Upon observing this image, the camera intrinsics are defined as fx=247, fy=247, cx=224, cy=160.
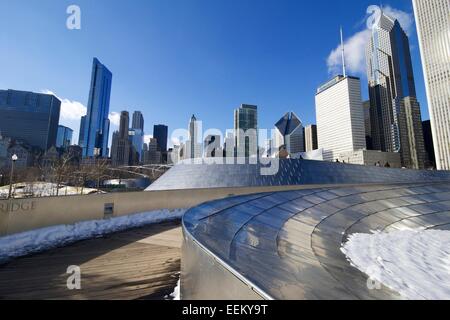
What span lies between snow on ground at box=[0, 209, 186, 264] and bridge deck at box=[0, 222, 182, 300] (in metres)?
0.66

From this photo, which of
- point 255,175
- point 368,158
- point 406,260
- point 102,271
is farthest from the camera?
point 368,158

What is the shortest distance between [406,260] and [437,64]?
7140 inches

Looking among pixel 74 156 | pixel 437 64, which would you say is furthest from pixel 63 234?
pixel 437 64

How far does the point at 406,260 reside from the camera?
761cm

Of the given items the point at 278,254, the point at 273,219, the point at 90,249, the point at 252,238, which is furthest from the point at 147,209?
the point at 278,254

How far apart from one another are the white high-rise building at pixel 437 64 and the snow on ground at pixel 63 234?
168 m

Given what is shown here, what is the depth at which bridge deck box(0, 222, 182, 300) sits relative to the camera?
4.81 meters

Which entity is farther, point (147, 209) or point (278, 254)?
point (147, 209)

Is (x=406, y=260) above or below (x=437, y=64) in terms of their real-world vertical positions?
below

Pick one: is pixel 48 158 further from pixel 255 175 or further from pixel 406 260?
pixel 406 260

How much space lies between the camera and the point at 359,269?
6.43 metres
